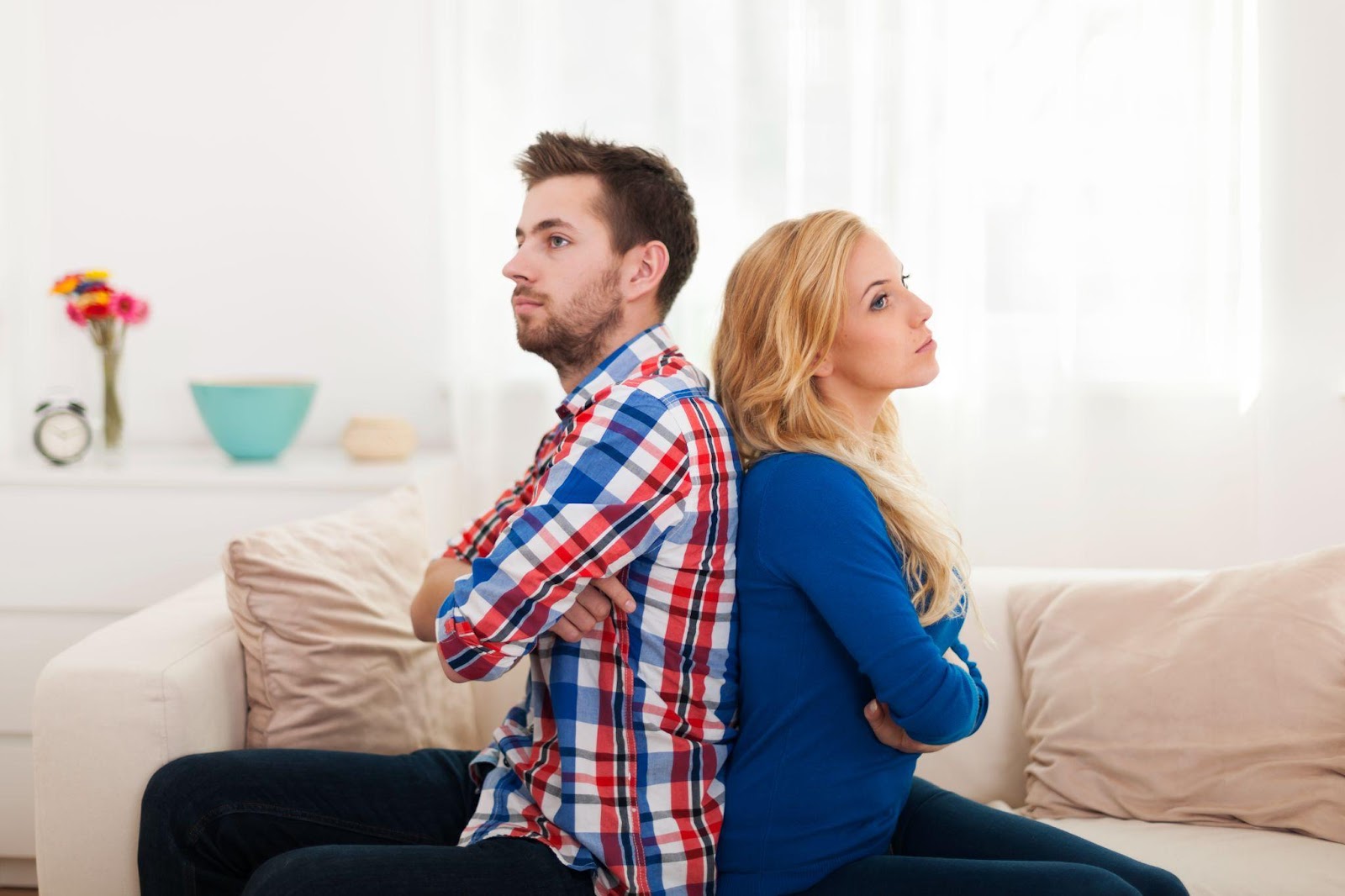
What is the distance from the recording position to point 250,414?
8.74ft

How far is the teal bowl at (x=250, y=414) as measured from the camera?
2.66 meters

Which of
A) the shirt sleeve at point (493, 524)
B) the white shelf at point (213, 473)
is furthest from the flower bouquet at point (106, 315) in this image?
the shirt sleeve at point (493, 524)

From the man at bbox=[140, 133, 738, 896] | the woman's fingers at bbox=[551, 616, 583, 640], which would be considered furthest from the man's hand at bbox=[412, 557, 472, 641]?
the woman's fingers at bbox=[551, 616, 583, 640]

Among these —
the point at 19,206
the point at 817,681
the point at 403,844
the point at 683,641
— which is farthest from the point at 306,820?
the point at 19,206

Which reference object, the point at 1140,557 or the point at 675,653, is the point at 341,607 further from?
the point at 1140,557

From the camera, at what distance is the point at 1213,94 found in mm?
2660

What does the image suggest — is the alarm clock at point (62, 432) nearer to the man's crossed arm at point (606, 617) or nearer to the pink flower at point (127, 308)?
the pink flower at point (127, 308)

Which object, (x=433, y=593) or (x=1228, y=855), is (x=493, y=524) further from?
(x=1228, y=855)

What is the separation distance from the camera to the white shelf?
8.19 ft

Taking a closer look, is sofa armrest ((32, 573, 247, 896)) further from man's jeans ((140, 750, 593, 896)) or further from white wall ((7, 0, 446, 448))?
white wall ((7, 0, 446, 448))

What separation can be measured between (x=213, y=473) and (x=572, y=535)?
1515mm

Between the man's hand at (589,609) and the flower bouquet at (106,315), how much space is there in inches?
72.4

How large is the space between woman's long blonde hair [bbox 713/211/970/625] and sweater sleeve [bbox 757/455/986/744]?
0.05 metres

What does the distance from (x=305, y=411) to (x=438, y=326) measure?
42 centimetres
